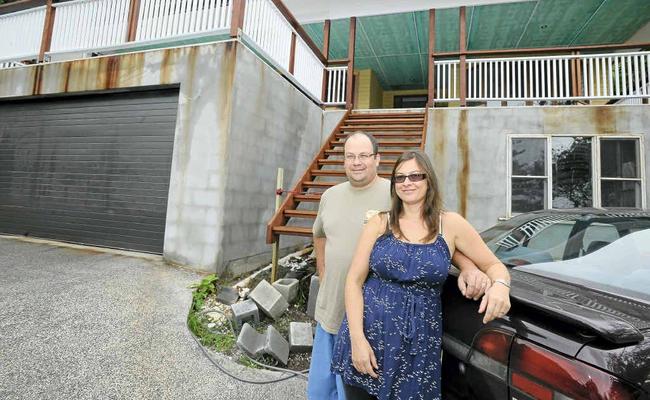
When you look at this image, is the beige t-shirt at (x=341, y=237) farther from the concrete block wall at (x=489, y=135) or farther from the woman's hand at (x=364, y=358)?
the concrete block wall at (x=489, y=135)

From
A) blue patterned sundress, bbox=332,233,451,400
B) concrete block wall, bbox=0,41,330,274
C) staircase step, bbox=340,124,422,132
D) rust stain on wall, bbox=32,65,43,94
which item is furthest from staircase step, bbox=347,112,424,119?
blue patterned sundress, bbox=332,233,451,400

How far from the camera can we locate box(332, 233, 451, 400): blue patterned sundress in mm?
1148

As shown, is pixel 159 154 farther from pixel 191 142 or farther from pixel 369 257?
pixel 369 257

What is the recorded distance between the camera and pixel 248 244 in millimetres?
4582

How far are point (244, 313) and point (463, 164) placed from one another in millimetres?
4689

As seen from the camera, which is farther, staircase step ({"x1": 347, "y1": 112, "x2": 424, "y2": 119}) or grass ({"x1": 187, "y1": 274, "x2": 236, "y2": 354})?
staircase step ({"x1": 347, "y1": 112, "x2": 424, "y2": 119})

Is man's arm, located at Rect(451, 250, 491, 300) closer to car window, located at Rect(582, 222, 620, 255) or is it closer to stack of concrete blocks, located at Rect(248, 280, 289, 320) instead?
car window, located at Rect(582, 222, 620, 255)

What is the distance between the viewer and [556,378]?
0.86 metres

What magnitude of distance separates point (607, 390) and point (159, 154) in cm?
510

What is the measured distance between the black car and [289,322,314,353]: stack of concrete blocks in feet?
5.48

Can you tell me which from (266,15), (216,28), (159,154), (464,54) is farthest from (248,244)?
(464,54)

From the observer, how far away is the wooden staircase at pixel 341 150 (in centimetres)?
452

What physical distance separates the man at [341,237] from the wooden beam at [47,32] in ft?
22.2

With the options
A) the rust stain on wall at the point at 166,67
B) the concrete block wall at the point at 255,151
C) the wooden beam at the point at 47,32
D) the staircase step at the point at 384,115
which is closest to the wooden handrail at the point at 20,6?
the wooden beam at the point at 47,32
